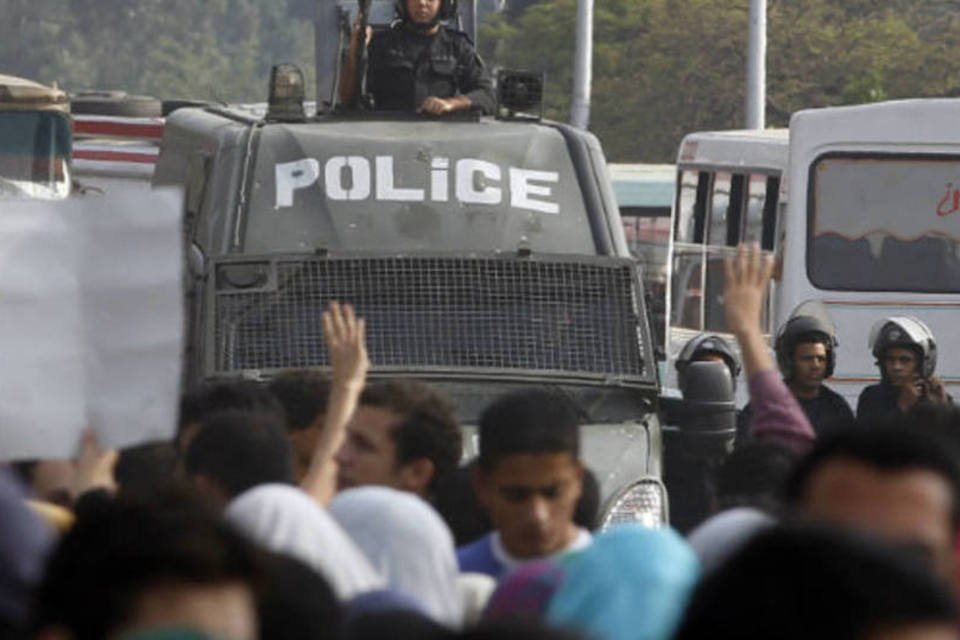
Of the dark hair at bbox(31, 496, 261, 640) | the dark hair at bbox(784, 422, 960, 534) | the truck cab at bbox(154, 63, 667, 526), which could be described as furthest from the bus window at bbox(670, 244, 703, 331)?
the dark hair at bbox(31, 496, 261, 640)

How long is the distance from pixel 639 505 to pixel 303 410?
109 inches

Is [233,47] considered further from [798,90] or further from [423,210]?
[423,210]

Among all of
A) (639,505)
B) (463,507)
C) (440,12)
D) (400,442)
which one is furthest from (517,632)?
(440,12)

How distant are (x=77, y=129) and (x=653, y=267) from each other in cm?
859

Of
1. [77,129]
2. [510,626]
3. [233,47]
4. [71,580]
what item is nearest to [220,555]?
[71,580]

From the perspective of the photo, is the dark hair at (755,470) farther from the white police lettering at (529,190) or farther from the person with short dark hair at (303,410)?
the white police lettering at (529,190)

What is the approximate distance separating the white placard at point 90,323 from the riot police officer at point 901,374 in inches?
243

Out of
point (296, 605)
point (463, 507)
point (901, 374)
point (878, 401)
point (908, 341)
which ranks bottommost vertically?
point (878, 401)

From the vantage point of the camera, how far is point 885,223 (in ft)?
61.2

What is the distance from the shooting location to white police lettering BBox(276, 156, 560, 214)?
39.4 ft

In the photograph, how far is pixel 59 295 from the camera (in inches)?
262

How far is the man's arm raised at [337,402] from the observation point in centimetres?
688

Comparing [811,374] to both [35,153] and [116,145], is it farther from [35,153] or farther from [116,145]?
[116,145]

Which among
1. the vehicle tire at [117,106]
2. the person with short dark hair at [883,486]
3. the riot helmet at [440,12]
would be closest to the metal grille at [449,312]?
the riot helmet at [440,12]
